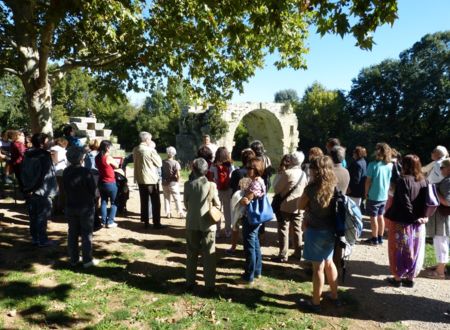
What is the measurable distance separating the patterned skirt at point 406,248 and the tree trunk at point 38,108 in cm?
700

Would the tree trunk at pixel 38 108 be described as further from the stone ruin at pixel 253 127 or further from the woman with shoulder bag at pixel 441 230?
the stone ruin at pixel 253 127

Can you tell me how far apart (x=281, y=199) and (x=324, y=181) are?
1.52 m

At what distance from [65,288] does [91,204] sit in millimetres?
1093

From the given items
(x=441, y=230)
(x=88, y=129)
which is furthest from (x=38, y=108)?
(x=441, y=230)

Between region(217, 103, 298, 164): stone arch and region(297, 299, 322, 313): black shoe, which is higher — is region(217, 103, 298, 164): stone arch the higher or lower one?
the higher one

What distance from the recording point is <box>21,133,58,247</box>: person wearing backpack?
5367 millimetres

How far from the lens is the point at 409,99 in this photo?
31828 millimetres

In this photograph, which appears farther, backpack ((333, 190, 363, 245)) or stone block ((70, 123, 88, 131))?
stone block ((70, 123, 88, 131))

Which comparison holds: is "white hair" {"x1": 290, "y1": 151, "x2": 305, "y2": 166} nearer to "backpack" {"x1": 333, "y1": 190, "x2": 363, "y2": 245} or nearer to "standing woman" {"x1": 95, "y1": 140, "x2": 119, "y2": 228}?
"backpack" {"x1": 333, "y1": 190, "x2": 363, "y2": 245}

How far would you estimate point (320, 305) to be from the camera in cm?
421

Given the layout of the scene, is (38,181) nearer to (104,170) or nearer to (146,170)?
(104,170)

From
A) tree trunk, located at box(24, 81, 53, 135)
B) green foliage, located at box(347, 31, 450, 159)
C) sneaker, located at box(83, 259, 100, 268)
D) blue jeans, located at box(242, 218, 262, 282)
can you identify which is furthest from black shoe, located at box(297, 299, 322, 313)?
green foliage, located at box(347, 31, 450, 159)

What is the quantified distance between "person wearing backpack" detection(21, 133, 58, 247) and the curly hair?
3.92m

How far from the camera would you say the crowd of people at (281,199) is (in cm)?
406
